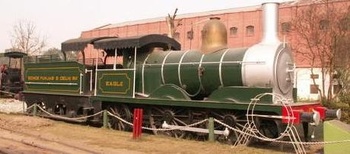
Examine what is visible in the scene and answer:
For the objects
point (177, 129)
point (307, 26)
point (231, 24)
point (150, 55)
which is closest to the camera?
point (177, 129)

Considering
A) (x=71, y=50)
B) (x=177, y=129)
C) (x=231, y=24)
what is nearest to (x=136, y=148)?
(x=177, y=129)

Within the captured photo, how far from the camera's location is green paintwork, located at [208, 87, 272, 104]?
11201 mm

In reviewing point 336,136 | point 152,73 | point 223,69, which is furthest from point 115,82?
→ point 336,136

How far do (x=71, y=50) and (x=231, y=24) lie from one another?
38760 mm

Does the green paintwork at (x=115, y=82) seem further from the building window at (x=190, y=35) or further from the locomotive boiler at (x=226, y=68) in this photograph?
the building window at (x=190, y=35)

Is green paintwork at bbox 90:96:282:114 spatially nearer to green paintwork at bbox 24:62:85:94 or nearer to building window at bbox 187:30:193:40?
green paintwork at bbox 24:62:85:94

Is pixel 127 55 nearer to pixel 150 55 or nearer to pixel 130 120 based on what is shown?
pixel 150 55

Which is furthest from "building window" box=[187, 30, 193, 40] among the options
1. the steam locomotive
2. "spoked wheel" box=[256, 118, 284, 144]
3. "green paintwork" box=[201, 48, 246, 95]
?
"spoked wheel" box=[256, 118, 284, 144]

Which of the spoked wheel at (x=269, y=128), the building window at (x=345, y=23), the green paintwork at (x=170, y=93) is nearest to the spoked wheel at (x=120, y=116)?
the green paintwork at (x=170, y=93)

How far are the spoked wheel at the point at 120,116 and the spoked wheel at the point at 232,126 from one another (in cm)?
371

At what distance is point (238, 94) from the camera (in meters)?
11.6

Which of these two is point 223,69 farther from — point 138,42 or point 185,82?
point 138,42

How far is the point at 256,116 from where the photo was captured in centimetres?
1120

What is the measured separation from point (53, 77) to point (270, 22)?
9.08m
